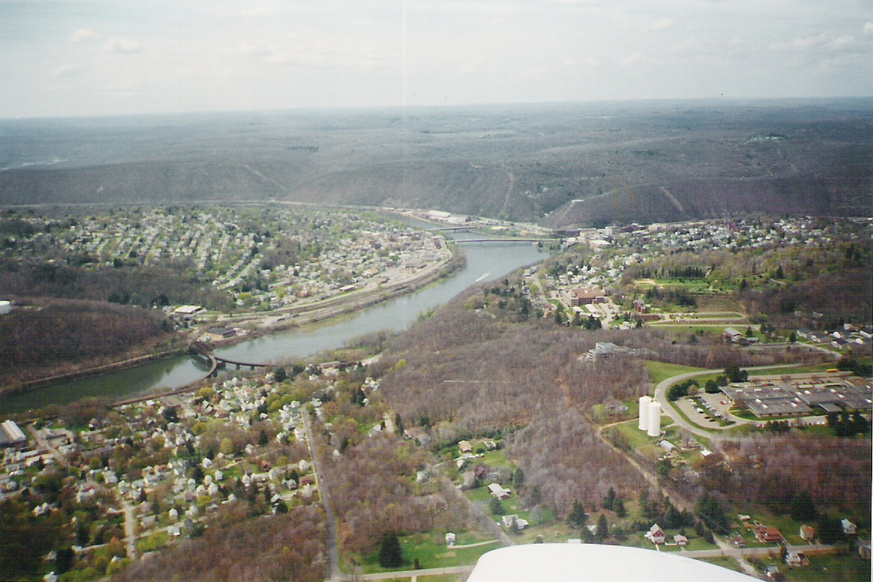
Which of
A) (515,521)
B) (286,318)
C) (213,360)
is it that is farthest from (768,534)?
(213,360)

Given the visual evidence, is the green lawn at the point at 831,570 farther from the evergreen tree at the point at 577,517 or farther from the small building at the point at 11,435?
the small building at the point at 11,435

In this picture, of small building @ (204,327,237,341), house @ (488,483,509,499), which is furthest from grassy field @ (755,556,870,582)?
small building @ (204,327,237,341)

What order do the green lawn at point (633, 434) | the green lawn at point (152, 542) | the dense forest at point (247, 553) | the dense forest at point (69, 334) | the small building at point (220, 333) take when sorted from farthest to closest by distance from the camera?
the small building at point (220, 333), the dense forest at point (69, 334), the green lawn at point (633, 434), the green lawn at point (152, 542), the dense forest at point (247, 553)

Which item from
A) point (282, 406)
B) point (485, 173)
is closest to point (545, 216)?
point (485, 173)

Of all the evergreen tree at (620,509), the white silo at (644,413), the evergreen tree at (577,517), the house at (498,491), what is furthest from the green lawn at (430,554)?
the white silo at (644,413)

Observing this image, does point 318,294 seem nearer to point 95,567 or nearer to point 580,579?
point 95,567

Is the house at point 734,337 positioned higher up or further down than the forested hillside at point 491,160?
further down
